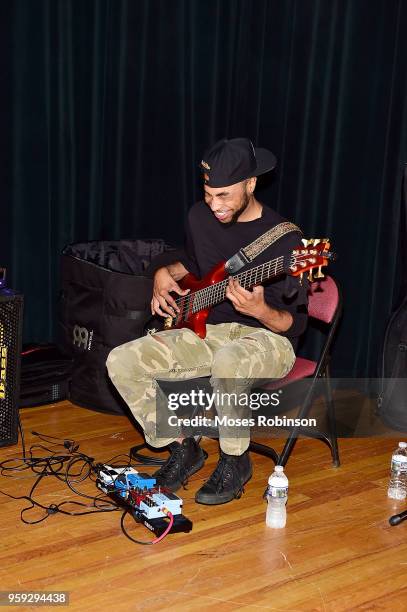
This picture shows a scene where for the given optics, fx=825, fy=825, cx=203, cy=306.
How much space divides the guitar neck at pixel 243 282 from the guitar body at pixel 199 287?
0.06 ft

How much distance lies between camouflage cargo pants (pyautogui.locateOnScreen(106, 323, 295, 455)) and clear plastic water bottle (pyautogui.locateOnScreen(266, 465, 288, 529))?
198mm

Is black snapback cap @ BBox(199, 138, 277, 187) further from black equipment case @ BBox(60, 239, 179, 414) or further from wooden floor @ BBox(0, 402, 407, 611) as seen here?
wooden floor @ BBox(0, 402, 407, 611)

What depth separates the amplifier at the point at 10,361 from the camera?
3.25m

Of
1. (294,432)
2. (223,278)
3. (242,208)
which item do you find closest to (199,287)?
(223,278)

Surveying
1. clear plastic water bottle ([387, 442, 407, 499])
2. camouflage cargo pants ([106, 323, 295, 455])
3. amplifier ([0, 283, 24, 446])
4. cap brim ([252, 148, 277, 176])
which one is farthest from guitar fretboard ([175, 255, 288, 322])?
clear plastic water bottle ([387, 442, 407, 499])

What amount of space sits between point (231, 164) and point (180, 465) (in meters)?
1.12

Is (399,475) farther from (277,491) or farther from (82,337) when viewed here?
(82,337)

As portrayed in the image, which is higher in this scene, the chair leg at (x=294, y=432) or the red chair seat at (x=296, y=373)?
the red chair seat at (x=296, y=373)

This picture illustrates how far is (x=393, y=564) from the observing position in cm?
255

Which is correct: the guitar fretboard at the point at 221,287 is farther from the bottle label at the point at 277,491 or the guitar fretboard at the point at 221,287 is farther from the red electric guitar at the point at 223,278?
the bottle label at the point at 277,491

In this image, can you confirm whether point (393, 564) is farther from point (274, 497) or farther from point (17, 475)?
point (17, 475)

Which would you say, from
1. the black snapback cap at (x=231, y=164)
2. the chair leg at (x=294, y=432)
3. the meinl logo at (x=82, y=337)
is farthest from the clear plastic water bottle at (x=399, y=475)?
the meinl logo at (x=82, y=337)

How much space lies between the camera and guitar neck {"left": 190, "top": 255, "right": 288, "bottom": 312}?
2.81m

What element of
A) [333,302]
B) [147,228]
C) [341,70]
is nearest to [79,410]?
[147,228]
